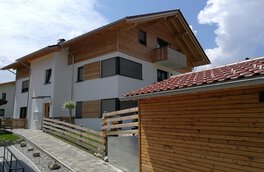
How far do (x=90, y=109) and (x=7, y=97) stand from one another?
2301 cm

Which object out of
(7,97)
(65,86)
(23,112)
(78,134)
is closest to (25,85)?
(23,112)

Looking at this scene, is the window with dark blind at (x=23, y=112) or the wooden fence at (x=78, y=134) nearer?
the wooden fence at (x=78, y=134)

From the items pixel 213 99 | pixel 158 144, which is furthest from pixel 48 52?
pixel 213 99

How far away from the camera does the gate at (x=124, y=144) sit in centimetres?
888

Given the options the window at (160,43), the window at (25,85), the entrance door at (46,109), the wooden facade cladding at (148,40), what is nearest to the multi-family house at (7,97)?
the window at (25,85)

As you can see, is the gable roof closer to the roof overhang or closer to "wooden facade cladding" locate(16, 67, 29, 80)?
"wooden facade cladding" locate(16, 67, 29, 80)

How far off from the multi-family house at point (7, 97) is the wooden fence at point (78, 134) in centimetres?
2030

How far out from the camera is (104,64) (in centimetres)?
1723

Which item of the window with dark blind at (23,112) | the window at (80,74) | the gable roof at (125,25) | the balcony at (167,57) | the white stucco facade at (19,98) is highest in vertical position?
the gable roof at (125,25)

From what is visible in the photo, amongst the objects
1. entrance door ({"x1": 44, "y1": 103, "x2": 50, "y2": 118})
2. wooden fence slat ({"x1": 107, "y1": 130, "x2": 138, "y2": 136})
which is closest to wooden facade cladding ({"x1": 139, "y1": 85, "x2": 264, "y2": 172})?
wooden fence slat ({"x1": 107, "y1": 130, "x2": 138, "y2": 136})

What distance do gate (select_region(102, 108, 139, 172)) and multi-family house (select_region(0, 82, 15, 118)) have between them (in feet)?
93.2

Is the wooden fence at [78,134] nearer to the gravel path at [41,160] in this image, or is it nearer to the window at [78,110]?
the gravel path at [41,160]

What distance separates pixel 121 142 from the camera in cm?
952

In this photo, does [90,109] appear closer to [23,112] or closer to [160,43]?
[160,43]
